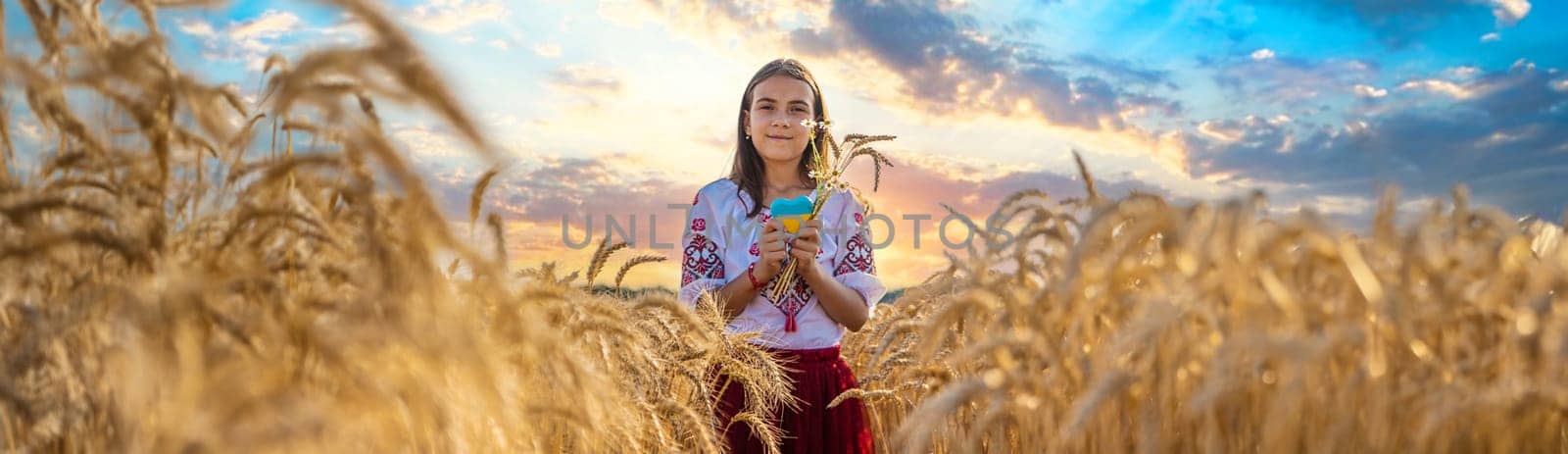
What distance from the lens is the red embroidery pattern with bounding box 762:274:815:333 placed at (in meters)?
4.11

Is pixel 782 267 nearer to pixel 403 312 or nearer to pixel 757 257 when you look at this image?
pixel 757 257

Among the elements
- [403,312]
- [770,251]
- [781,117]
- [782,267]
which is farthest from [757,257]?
[403,312]

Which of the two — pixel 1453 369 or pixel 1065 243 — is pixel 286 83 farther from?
pixel 1453 369

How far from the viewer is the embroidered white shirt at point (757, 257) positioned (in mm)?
4137

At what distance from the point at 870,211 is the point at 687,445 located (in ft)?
4.53

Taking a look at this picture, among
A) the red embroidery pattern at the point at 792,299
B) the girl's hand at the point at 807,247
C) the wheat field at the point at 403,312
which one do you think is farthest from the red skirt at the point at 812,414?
the wheat field at the point at 403,312

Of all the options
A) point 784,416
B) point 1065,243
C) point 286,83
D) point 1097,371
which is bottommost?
point 784,416

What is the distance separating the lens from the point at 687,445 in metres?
3.66

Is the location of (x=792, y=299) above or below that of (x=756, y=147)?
below

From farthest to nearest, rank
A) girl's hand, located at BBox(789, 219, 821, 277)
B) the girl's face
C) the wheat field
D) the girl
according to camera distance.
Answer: the girl's face → the girl → girl's hand, located at BBox(789, 219, 821, 277) → the wheat field

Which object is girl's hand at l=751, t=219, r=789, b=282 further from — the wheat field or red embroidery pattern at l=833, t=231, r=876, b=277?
the wheat field

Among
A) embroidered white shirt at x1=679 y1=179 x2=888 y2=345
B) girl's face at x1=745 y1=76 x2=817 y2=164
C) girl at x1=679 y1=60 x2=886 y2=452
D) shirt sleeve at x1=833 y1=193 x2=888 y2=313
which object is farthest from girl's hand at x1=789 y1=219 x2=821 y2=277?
girl's face at x1=745 y1=76 x2=817 y2=164

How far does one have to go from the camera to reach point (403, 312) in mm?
1326

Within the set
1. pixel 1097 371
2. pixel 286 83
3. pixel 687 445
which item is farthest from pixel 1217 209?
pixel 687 445
